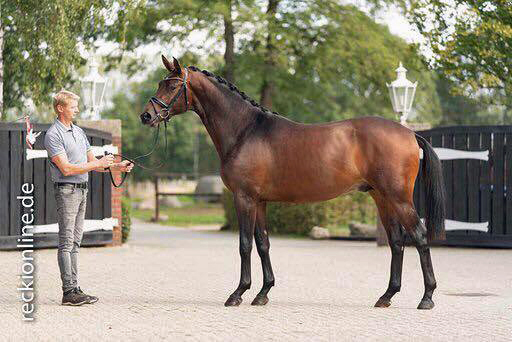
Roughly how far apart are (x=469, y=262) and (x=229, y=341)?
7047 mm

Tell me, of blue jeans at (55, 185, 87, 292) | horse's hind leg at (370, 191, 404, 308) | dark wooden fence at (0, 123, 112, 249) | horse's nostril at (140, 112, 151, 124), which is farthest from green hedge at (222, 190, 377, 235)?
blue jeans at (55, 185, 87, 292)

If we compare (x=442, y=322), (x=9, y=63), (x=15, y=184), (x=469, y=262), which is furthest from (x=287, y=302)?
(x=9, y=63)

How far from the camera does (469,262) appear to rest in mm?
12133

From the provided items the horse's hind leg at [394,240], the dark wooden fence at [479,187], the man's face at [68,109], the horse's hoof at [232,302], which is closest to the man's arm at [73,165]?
the man's face at [68,109]

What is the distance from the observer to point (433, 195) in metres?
7.91

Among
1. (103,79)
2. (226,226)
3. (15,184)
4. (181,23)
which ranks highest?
(181,23)

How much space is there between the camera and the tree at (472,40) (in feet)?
47.6

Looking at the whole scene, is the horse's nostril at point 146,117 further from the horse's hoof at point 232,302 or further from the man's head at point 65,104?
the horse's hoof at point 232,302

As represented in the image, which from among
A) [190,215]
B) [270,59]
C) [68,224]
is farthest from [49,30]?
[190,215]

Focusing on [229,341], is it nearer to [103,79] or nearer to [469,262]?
[469,262]

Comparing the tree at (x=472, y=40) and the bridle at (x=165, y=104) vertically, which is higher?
the tree at (x=472, y=40)

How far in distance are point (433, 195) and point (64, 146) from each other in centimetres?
350

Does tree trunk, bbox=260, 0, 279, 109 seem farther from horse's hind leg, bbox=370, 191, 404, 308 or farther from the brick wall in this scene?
horse's hind leg, bbox=370, 191, 404, 308

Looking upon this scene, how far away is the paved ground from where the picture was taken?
632 cm
